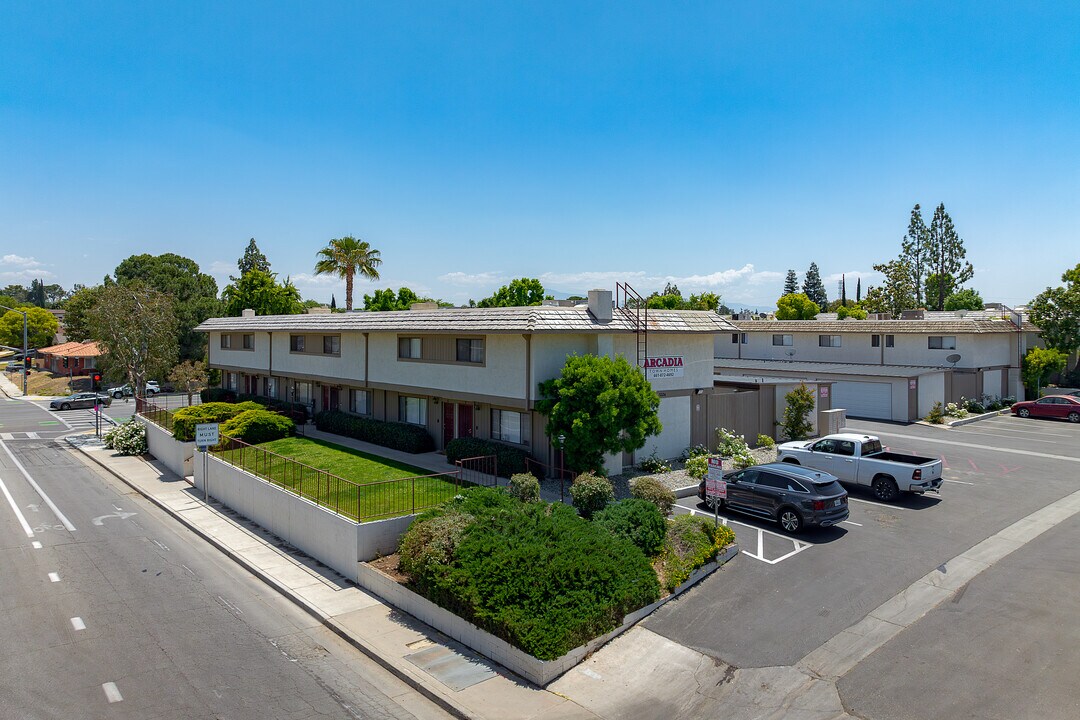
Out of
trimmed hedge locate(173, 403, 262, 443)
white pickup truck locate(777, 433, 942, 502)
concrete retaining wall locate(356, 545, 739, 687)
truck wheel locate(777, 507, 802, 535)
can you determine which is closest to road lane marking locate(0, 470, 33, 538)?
trimmed hedge locate(173, 403, 262, 443)

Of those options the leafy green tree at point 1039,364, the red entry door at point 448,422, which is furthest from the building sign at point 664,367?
the leafy green tree at point 1039,364

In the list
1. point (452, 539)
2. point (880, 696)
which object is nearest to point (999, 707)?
point (880, 696)

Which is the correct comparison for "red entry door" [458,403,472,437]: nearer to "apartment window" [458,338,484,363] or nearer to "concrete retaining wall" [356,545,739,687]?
"apartment window" [458,338,484,363]

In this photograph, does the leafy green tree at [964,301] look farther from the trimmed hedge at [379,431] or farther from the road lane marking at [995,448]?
the trimmed hedge at [379,431]

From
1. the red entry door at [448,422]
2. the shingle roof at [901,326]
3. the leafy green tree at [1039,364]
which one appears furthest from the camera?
the leafy green tree at [1039,364]

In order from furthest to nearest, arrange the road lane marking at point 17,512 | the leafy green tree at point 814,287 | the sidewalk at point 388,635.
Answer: the leafy green tree at point 814,287
the road lane marking at point 17,512
the sidewalk at point 388,635

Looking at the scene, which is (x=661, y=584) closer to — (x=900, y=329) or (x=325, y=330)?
(x=325, y=330)

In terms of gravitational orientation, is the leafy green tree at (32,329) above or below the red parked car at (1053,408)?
above
